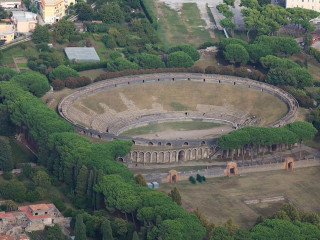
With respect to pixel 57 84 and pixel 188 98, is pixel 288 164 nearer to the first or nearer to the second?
pixel 188 98

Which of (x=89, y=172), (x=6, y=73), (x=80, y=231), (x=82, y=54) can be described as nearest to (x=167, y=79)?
(x=82, y=54)

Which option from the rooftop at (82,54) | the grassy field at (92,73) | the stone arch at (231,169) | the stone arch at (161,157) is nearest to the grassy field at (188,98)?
the grassy field at (92,73)

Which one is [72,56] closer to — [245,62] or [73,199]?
[245,62]

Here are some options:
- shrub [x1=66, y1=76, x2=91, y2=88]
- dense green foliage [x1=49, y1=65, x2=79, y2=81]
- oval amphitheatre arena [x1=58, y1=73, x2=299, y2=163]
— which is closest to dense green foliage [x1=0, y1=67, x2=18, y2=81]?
dense green foliage [x1=49, y1=65, x2=79, y2=81]

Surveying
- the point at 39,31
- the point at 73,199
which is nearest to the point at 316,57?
the point at 39,31

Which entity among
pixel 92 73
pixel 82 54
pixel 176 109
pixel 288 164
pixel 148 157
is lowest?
pixel 288 164

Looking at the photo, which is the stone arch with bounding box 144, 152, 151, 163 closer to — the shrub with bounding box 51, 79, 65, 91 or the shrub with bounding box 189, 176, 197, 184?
the shrub with bounding box 189, 176, 197, 184
